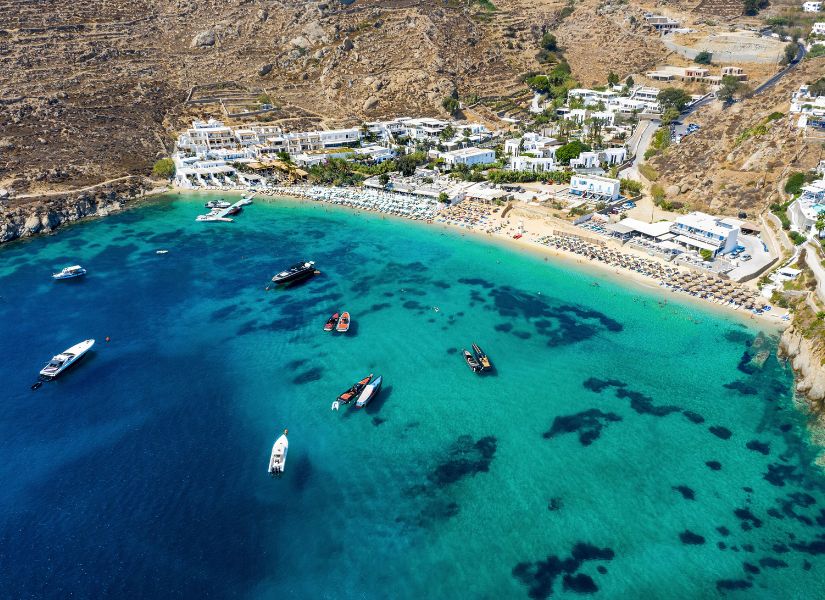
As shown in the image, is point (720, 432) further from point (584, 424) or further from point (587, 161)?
point (587, 161)

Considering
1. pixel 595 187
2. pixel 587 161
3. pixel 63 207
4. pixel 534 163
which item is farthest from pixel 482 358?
pixel 63 207

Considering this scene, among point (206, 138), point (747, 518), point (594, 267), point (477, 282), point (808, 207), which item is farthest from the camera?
point (206, 138)

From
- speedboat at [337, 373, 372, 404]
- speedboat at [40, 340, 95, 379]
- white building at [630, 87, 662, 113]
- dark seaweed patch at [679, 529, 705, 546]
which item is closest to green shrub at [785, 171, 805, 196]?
white building at [630, 87, 662, 113]

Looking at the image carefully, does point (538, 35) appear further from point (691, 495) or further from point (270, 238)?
point (691, 495)

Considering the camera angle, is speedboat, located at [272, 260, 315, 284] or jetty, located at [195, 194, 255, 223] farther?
jetty, located at [195, 194, 255, 223]

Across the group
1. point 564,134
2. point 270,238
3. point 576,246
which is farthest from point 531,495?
point 564,134

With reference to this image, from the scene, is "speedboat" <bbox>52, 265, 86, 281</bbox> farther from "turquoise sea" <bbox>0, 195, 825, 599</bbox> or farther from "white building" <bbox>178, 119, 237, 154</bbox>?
"white building" <bbox>178, 119, 237, 154</bbox>
